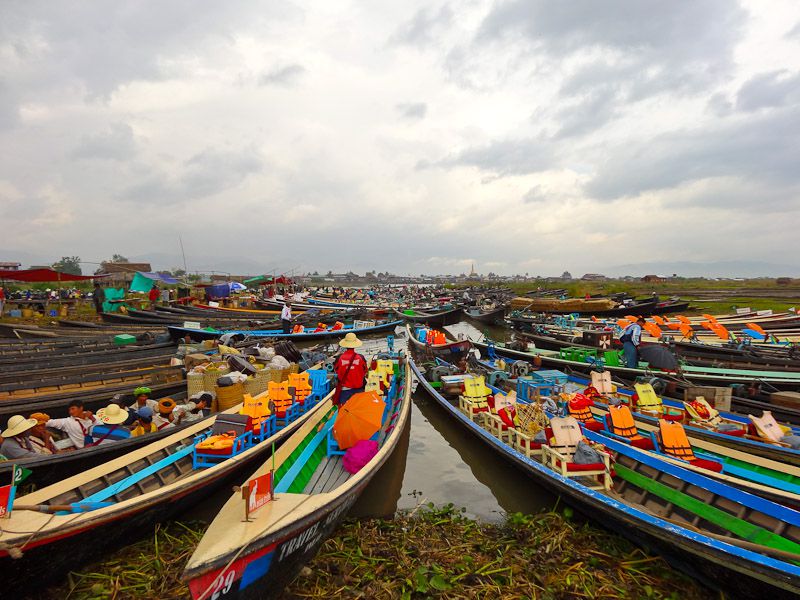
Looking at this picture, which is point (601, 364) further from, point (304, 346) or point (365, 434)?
point (304, 346)

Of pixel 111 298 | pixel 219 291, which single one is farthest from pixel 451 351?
pixel 219 291

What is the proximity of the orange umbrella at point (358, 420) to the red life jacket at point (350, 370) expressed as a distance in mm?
1093

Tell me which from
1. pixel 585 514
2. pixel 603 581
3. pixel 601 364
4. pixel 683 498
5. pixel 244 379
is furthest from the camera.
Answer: pixel 601 364

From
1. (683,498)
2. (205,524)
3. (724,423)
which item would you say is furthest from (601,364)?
(205,524)

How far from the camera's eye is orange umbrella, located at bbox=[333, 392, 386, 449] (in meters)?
6.62

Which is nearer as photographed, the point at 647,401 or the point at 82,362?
the point at 647,401

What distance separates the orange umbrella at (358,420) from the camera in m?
6.62

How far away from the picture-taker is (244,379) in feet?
33.0

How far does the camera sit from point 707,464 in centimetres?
609

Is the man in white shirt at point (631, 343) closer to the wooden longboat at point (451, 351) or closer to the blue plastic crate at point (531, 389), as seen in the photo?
the blue plastic crate at point (531, 389)

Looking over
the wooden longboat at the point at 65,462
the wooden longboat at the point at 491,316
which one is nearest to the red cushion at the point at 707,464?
the wooden longboat at the point at 65,462

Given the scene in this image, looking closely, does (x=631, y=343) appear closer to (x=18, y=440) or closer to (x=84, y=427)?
(x=84, y=427)

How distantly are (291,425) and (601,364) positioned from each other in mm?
11226

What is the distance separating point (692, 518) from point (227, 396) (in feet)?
30.2
